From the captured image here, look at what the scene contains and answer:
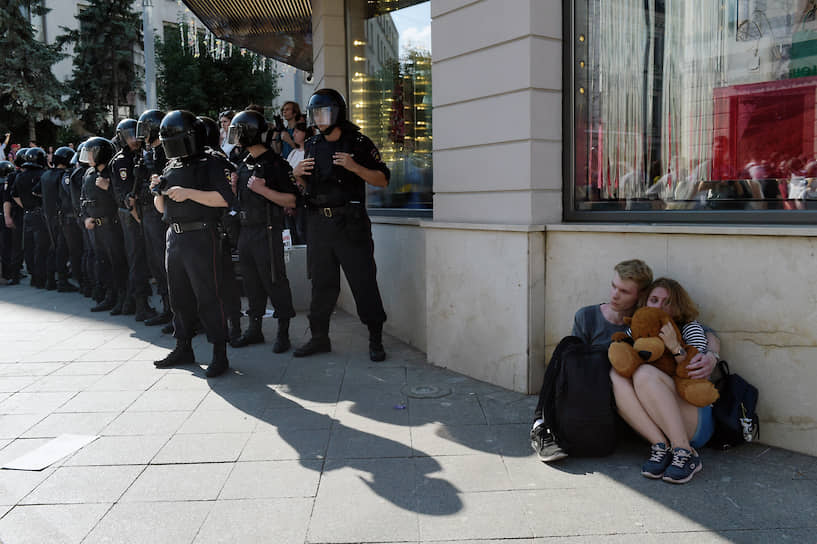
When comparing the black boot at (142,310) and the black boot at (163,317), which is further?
the black boot at (142,310)

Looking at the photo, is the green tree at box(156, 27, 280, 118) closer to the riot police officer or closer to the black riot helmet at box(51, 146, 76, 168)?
the black riot helmet at box(51, 146, 76, 168)

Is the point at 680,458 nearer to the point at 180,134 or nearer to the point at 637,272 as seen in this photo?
the point at 637,272

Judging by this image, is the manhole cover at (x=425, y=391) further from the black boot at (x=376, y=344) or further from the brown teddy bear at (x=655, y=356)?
the brown teddy bear at (x=655, y=356)

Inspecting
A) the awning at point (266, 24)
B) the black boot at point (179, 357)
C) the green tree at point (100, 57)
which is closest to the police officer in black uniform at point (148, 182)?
the black boot at point (179, 357)

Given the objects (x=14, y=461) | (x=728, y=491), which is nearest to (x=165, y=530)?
(x=14, y=461)

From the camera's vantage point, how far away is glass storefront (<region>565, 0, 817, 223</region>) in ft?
13.2

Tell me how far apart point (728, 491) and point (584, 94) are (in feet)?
9.18

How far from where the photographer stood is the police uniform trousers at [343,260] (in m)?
5.93

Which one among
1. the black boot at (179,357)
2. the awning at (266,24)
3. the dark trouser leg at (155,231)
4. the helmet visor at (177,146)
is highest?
the awning at (266,24)

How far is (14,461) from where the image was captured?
386 centimetres

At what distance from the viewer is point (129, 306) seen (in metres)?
8.45

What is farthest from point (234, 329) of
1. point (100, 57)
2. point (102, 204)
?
point (100, 57)

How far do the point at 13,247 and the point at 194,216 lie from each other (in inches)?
337

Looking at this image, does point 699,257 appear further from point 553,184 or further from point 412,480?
point 412,480
